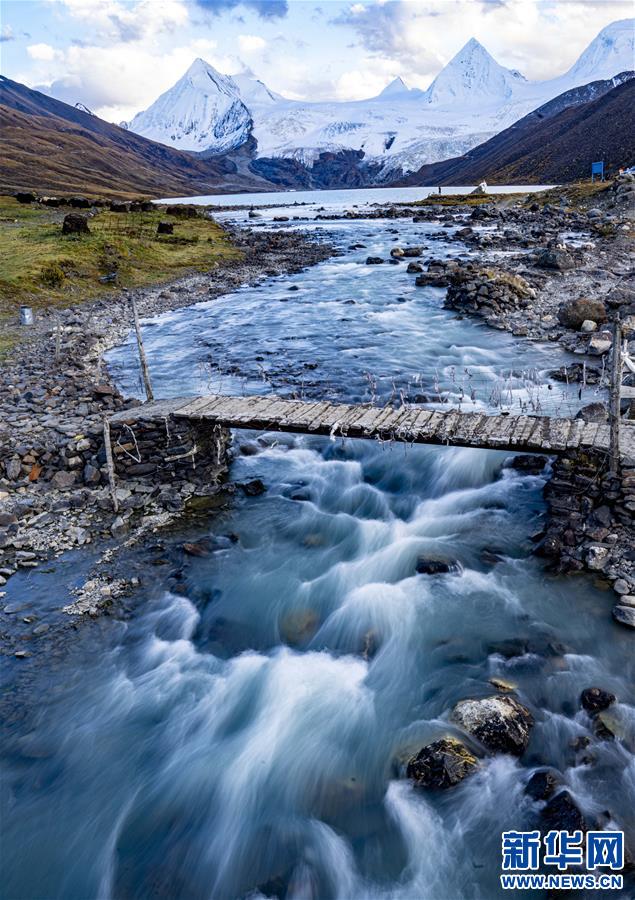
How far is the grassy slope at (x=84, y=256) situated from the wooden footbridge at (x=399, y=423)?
12621 millimetres

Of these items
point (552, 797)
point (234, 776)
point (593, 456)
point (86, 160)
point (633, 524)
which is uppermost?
point (86, 160)

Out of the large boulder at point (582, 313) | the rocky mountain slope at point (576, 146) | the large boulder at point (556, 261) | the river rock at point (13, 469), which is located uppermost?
the rocky mountain slope at point (576, 146)

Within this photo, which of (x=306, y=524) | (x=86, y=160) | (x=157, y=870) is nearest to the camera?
(x=157, y=870)

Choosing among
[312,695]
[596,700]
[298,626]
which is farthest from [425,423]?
[596,700]

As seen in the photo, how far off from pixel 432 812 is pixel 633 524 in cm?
572

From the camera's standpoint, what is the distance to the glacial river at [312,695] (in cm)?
667

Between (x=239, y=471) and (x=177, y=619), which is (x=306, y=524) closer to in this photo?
(x=239, y=471)

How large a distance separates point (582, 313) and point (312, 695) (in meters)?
19.2

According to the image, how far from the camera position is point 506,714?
7418mm

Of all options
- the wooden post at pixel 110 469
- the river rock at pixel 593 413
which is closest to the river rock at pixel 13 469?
the wooden post at pixel 110 469

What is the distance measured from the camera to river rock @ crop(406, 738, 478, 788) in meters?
6.98

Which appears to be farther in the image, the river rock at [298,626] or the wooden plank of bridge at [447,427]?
the wooden plank of bridge at [447,427]

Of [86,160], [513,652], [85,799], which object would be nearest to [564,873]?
[513,652]

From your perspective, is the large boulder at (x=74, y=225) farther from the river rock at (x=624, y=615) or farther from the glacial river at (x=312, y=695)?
the river rock at (x=624, y=615)
